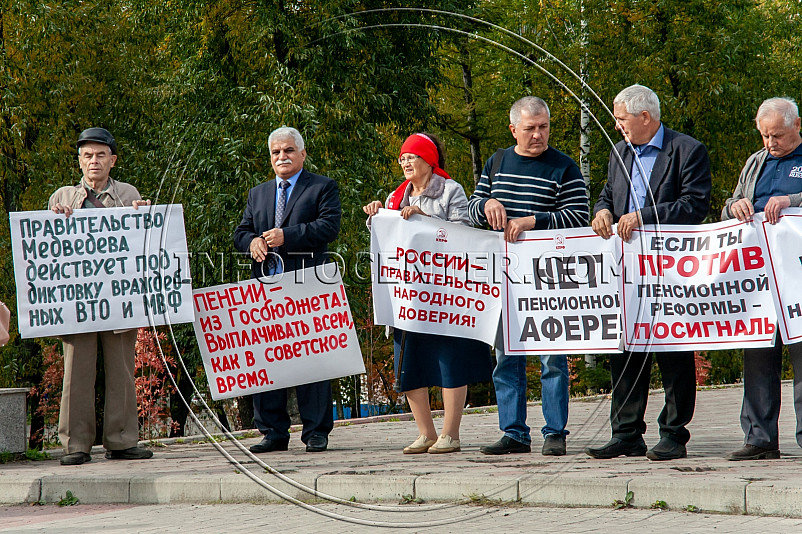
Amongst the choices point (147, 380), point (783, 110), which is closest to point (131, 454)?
point (783, 110)

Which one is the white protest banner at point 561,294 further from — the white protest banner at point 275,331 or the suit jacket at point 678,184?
the white protest banner at point 275,331

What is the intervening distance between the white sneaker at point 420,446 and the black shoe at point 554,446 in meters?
0.91

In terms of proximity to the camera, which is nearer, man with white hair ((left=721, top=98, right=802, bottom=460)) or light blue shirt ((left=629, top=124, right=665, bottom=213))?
man with white hair ((left=721, top=98, right=802, bottom=460))

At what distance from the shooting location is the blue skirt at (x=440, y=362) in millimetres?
6758

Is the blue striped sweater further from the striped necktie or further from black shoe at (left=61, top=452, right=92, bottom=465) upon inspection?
black shoe at (left=61, top=452, right=92, bottom=465)

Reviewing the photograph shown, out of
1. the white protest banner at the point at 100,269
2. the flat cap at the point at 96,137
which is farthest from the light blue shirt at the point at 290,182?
the flat cap at the point at 96,137

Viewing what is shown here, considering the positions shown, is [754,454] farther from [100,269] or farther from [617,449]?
[100,269]

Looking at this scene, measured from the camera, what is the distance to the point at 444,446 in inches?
269

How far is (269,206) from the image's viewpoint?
24.2ft

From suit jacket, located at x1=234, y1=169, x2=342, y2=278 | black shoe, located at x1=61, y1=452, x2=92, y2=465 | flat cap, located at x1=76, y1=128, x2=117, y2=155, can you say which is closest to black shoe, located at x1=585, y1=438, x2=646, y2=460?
suit jacket, located at x1=234, y1=169, x2=342, y2=278

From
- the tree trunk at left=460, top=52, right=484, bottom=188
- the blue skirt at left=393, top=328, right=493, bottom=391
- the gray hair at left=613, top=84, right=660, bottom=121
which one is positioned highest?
the tree trunk at left=460, top=52, right=484, bottom=188

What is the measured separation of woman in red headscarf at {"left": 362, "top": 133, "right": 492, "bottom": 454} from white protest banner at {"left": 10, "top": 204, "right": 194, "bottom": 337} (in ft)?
5.49

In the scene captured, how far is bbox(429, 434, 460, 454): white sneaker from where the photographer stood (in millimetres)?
6797

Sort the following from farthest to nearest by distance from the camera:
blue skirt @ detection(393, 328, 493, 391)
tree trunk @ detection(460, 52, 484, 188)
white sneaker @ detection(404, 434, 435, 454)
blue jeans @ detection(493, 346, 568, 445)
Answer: tree trunk @ detection(460, 52, 484, 188)
white sneaker @ detection(404, 434, 435, 454)
blue skirt @ detection(393, 328, 493, 391)
blue jeans @ detection(493, 346, 568, 445)
